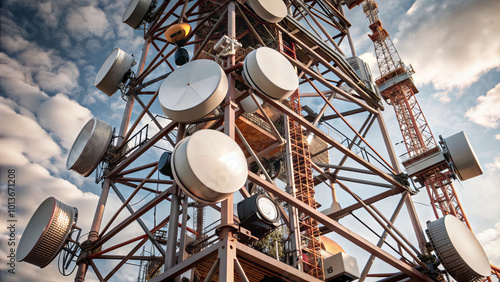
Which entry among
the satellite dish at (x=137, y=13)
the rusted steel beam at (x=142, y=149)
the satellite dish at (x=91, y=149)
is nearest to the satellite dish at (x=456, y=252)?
the rusted steel beam at (x=142, y=149)

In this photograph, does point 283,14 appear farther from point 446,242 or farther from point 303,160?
point 446,242

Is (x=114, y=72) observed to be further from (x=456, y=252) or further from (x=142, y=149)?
Result: (x=456, y=252)

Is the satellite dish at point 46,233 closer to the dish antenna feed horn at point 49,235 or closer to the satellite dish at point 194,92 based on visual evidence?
the dish antenna feed horn at point 49,235

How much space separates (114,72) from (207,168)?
11.9 meters

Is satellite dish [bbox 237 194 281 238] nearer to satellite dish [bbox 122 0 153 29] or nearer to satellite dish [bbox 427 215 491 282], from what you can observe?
satellite dish [bbox 427 215 491 282]

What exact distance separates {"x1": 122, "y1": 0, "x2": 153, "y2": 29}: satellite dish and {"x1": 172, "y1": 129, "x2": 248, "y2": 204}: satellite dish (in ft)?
44.7

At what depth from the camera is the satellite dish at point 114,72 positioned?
67.9ft

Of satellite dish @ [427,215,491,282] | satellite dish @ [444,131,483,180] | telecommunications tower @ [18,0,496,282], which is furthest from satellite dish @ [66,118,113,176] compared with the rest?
satellite dish @ [444,131,483,180]

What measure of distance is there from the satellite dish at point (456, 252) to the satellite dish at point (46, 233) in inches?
554

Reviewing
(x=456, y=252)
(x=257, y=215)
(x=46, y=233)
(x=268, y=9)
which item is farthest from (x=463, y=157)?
(x=46, y=233)

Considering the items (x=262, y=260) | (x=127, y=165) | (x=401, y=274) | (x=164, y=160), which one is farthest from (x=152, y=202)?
(x=401, y=274)

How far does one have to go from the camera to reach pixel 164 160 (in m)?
14.6

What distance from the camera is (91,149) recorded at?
18.4 metres

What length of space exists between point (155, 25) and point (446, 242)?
17.5 m
